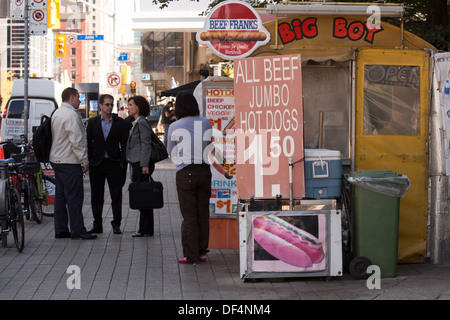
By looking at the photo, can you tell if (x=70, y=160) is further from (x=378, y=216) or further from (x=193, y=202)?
(x=378, y=216)

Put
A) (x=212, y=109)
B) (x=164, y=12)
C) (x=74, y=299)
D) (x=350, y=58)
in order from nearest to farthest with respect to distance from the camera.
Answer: (x=74, y=299), (x=350, y=58), (x=212, y=109), (x=164, y=12)

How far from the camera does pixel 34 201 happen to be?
467 inches

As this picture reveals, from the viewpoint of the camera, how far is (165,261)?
28.2 ft

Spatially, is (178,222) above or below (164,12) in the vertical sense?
below

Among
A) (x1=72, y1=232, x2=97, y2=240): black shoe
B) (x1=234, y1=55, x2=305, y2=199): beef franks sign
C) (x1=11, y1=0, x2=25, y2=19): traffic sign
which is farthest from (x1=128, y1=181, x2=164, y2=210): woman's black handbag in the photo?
(x1=11, y1=0, x2=25, y2=19): traffic sign

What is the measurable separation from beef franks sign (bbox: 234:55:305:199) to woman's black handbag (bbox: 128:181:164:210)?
9.01 ft

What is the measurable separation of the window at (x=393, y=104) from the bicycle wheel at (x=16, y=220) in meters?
4.20

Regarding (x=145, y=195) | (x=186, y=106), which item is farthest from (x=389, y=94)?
(x=145, y=195)

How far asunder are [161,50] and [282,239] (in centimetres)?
6650

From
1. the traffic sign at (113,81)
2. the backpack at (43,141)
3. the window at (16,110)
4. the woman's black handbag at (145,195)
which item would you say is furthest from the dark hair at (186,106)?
the traffic sign at (113,81)

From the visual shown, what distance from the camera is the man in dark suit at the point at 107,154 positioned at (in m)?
10.5

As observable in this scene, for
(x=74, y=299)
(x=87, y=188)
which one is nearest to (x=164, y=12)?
(x=87, y=188)
